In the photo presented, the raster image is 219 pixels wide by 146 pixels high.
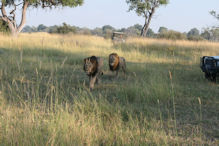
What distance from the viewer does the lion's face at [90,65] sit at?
428 cm

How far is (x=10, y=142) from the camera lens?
76.2 inches

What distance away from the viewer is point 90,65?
4312mm

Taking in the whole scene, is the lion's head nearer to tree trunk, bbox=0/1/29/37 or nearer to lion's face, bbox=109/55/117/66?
lion's face, bbox=109/55/117/66

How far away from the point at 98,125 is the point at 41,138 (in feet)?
2.31

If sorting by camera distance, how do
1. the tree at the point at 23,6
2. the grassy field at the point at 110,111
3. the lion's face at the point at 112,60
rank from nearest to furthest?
the grassy field at the point at 110,111, the lion's face at the point at 112,60, the tree at the point at 23,6

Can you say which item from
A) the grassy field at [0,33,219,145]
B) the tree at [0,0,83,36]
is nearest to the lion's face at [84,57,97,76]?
the grassy field at [0,33,219,145]

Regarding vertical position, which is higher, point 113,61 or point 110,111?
point 113,61

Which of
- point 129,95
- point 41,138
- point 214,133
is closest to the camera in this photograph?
point 41,138

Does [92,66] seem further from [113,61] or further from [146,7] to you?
[146,7]

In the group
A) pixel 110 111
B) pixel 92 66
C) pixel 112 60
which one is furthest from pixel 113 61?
pixel 110 111

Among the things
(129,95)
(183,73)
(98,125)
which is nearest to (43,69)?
(129,95)

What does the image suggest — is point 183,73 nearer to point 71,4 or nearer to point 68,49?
point 68,49

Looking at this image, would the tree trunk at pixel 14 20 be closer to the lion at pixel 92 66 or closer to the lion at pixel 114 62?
the lion at pixel 114 62

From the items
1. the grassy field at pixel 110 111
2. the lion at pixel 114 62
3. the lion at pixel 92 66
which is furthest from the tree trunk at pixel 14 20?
the lion at pixel 92 66
